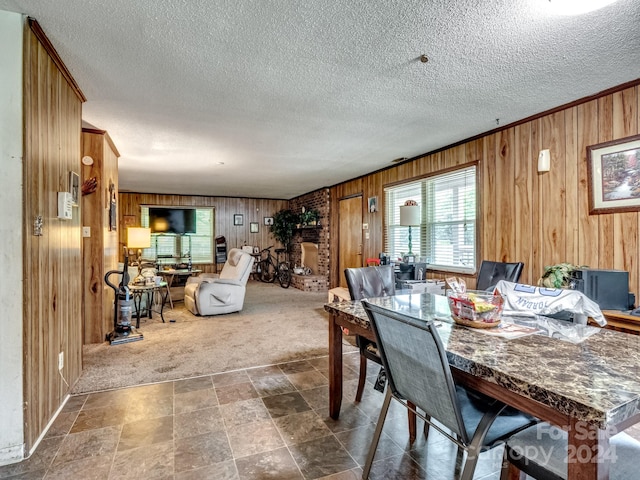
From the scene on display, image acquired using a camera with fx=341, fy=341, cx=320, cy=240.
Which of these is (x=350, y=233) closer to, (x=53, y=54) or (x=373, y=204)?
(x=373, y=204)

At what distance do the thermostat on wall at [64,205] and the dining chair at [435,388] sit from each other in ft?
6.98

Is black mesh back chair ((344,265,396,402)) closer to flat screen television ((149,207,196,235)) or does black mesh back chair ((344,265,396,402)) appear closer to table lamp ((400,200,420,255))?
table lamp ((400,200,420,255))

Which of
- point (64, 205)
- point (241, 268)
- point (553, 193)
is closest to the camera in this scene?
point (64, 205)

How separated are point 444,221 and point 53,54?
416 centimetres

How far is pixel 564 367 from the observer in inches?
42.1

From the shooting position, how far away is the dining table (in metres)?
0.83

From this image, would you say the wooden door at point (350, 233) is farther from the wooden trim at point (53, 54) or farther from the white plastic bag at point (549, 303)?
the wooden trim at point (53, 54)

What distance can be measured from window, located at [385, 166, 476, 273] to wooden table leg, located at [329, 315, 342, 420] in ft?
8.39

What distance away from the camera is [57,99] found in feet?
7.54

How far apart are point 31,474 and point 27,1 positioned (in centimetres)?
235

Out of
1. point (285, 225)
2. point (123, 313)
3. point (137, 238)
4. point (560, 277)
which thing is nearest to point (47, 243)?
point (123, 313)

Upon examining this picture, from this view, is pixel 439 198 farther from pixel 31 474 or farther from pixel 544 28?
pixel 31 474

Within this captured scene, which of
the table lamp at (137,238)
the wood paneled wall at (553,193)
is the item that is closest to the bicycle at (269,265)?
the table lamp at (137,238)

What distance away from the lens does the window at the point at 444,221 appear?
410 cm
